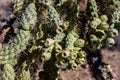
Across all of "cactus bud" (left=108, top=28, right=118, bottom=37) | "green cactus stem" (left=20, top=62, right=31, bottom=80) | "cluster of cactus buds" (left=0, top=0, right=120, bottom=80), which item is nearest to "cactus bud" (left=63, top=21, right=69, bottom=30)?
"cluster of cactus buds" (left=0, top=0, right=120, bottom=80)

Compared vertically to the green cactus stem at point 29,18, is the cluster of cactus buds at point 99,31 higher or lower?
lower

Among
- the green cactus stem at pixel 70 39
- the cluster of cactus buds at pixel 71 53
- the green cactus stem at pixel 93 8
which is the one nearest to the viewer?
the cluster of cactus buds at pixel 71 53

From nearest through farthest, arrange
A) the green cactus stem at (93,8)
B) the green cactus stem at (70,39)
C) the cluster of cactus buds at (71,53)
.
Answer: the cluster of cactus buds at (71,53) < the green cactus stem at (70,39) < the green cactus stem at (93,8)

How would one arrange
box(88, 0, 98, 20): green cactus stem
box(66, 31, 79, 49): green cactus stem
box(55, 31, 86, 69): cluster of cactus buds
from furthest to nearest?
box(88, 0, 98, 20): green cactus stem, box(66, 31, 79, 49): green cactus stem, box(55, 31, 86, 69): cluster of cactus buds

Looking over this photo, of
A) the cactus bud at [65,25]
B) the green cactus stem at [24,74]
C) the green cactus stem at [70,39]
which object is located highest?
the cactus bud at [65,25]

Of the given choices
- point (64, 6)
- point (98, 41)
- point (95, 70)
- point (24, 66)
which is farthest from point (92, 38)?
point (95, 70)

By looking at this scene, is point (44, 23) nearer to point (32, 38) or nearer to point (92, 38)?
point (32, 38)

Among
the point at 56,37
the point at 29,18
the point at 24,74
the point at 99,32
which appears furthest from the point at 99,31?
the point at 24,74

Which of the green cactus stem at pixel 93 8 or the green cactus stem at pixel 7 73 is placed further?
the green cactus stem at pixel 93 8

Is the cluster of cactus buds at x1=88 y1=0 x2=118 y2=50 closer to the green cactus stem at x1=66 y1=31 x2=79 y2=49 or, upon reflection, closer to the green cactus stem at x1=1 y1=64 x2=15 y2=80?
the green cactus stem at x1=66 y1=31 x2=79 y2=49

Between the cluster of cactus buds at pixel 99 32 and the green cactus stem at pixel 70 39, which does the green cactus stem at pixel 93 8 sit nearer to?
the cluster of cactus buds at pixel 99 32

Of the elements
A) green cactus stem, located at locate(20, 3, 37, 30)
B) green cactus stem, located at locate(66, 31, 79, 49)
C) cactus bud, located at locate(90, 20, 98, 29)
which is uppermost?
green cactus stem, located at locate(20, 3, 37, 30)

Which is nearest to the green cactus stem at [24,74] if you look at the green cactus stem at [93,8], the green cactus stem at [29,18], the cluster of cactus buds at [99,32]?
the green cactus stem at [29,18]
